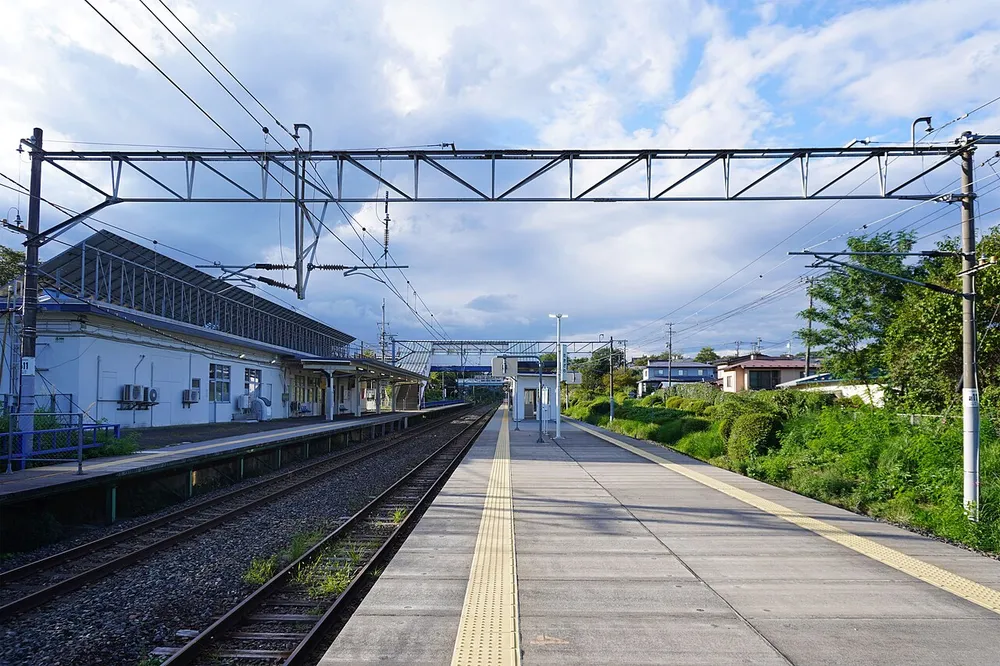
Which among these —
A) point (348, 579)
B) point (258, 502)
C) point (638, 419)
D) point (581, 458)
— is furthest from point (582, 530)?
point (638, 419)

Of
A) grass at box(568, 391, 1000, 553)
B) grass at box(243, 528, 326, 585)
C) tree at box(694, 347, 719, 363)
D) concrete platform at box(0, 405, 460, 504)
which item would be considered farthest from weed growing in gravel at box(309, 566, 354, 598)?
tree at box(694, 347, 719, 363)

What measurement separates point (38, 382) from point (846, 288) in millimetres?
27018

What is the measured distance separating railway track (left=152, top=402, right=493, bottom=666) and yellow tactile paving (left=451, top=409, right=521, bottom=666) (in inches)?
45.8

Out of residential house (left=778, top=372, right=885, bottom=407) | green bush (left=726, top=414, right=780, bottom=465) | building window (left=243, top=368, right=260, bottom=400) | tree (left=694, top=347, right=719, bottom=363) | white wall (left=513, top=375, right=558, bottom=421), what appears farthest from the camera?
tree (left=694, top=347, right=719, bottom=363)

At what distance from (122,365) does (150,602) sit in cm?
1655

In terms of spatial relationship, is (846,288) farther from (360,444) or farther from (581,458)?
(360,444)

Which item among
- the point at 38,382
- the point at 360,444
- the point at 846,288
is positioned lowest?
the point at 360,444

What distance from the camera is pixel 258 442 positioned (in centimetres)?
1864

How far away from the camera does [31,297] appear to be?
41.7 ft

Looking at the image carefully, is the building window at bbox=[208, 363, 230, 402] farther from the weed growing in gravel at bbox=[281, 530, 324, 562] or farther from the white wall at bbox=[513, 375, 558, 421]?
the weed growing in gravel at bbox=[281, 530, 324, 562]

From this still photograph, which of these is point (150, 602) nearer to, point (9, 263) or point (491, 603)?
point (491, 603)

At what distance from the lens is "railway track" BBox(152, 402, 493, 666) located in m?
5.39

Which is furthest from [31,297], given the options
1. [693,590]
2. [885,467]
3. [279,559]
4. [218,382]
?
[218,382]

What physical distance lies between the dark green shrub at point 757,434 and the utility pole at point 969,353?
8050 mm
